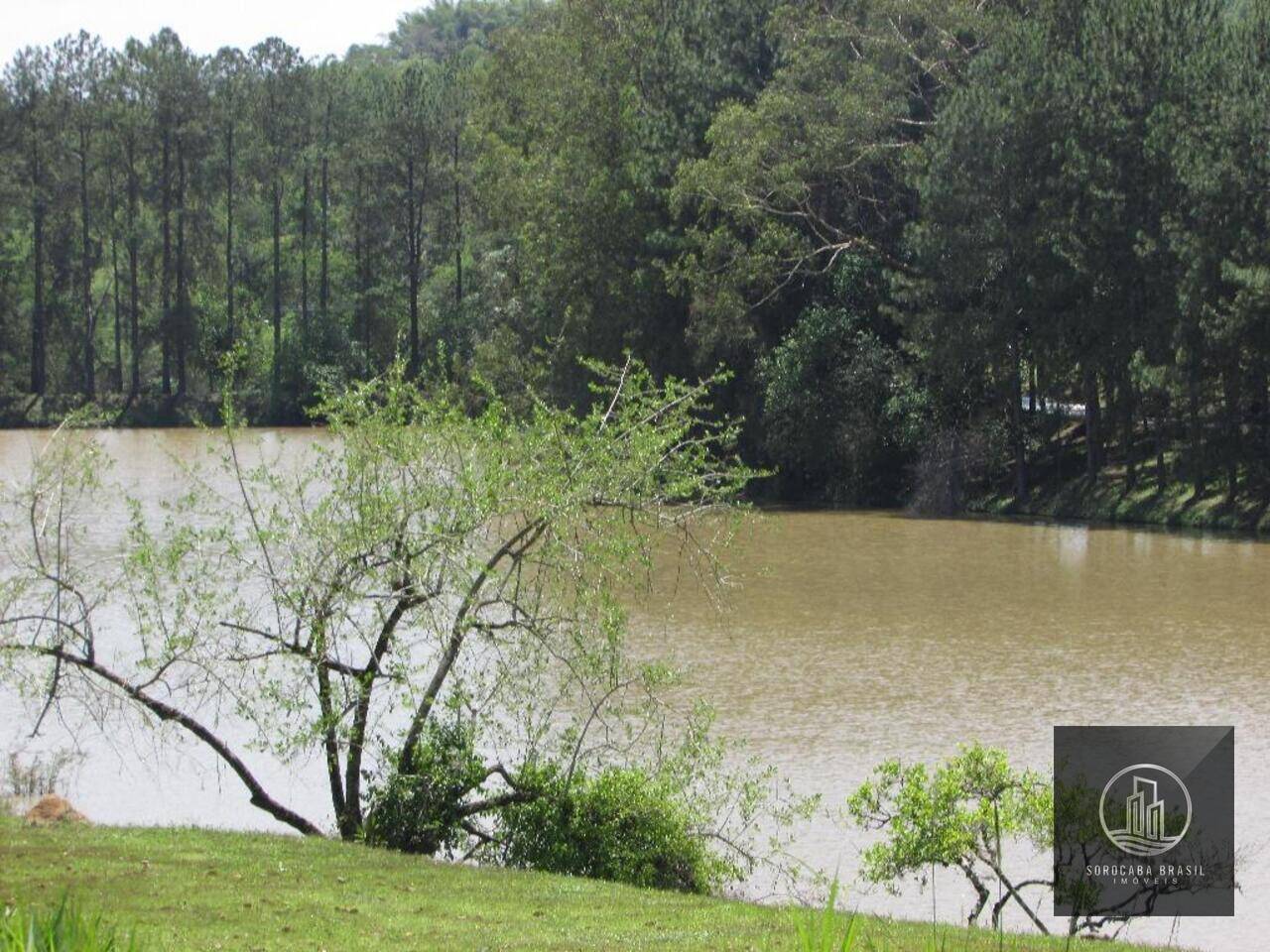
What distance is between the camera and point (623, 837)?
1259cm

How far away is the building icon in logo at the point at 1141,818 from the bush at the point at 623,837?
2.83 metres

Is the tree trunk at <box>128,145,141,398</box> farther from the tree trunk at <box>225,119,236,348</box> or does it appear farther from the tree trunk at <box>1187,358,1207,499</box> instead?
the tree trunk at <box>1187,358,1207,499</box>

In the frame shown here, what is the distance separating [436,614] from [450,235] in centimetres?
6275

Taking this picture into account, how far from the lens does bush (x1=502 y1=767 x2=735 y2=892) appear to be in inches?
491

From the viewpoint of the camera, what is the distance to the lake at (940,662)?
15.8 meters

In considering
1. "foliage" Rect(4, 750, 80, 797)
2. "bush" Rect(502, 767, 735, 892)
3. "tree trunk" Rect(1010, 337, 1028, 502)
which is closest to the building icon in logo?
"bush" Rect(502, 767, 735, 892)

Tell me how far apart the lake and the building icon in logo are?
2.05 ft

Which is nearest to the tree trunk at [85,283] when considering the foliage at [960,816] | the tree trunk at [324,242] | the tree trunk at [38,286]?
the tree trunk at [38,286]

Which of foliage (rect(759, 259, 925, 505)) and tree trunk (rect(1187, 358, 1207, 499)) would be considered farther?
foliage (rect(759, 259, 925, 505))

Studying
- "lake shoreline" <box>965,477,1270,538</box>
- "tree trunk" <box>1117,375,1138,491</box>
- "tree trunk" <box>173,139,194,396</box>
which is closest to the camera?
"lake shoreline" <box>965,477,1270,538</box>

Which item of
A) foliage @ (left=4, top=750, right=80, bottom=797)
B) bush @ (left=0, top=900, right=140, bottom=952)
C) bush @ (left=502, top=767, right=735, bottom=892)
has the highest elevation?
bush @ (left=0, top=900, right=140, bottom=952)

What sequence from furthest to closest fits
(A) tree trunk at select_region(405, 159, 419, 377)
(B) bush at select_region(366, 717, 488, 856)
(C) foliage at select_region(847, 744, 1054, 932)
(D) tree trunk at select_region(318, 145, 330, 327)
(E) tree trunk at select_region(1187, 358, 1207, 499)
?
Answer: (D) tree trunk at select_region(318, 145, 330, 327) → (A) tree trunk at select_region(405, 159, 419, 377) → (E) tree trunk at select_region(1187, 358, 1207, 499) → (B) bush at select_region(366, 717, 488, 856) → (C) foliage at select_region(847, 744, 1054, 932)

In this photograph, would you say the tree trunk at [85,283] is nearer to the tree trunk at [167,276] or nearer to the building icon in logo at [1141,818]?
the tree trunk at [167,276]

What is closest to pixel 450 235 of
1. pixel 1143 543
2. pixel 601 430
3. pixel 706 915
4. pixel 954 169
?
pixel 954 169
